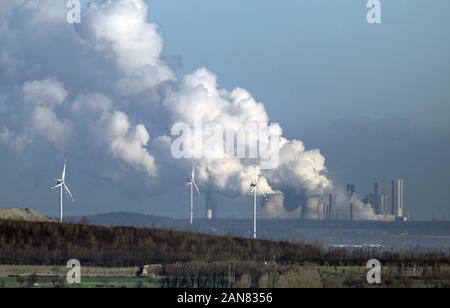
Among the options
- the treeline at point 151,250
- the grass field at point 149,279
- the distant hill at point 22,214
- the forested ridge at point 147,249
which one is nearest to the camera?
the grass field at point 149,279

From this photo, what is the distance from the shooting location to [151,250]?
355 feet

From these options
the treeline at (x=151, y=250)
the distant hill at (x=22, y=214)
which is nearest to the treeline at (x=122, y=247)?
the treeline at (x=151, y=250)

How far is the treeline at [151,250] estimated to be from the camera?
3703 inches

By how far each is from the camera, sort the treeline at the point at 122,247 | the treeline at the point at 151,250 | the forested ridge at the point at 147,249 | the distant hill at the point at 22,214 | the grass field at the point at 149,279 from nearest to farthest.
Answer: the grass field at the point at 149,279, the treeline at the point at 151,250, the forested ridge at the point at 147,249, the treeline at the point at 122,247, the distant hill at the point at 22,214

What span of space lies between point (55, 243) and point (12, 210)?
35.5m

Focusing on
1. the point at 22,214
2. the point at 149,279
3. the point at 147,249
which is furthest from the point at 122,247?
the point at 149,279

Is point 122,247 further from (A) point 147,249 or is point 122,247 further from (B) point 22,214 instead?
(B) point 22,214

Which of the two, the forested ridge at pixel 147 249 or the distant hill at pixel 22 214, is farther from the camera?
the distant hill at pixel 22 214

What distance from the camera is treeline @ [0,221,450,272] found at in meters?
94.1


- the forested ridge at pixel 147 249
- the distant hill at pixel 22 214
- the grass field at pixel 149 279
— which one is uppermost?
the distant hill at pixel 22 214

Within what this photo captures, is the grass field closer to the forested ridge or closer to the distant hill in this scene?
the forested ridge

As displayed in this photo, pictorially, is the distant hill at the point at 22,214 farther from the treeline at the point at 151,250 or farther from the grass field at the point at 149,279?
the grass field at the point at 149,279
